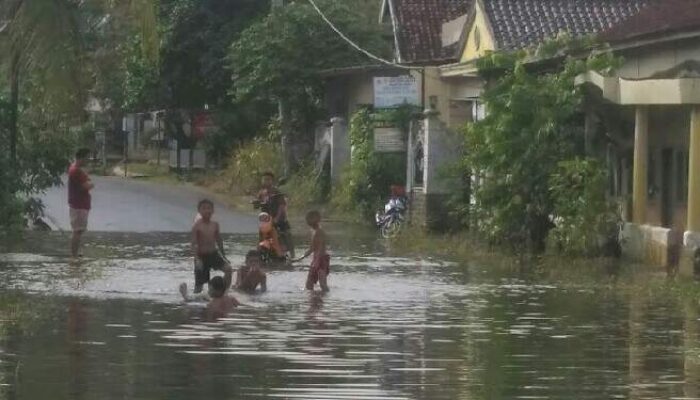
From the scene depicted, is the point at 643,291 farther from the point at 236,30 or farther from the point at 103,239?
the point at 236,30

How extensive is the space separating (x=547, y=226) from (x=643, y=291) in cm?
805

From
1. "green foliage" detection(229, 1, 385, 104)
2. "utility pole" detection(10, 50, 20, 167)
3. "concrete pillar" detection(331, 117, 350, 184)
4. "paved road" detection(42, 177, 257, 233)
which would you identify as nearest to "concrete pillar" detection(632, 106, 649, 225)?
"utility pole" detection(10, 50, 20, 167)

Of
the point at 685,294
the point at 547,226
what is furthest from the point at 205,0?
the point at 685,294

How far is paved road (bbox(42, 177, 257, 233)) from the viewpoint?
38.7 m

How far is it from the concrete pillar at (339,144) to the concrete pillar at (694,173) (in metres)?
24.2

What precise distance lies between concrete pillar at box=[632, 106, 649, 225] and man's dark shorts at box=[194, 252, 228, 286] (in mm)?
9010

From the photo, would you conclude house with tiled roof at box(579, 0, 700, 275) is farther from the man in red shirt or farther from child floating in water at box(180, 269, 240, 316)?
the man in red shirt

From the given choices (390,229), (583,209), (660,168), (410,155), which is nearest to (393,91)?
(410,155)

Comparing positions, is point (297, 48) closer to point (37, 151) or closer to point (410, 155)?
point (410, 155)

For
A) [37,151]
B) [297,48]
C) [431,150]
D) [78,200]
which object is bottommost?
[78,200]

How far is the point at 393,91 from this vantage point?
137 feet

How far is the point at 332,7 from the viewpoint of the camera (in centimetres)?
5191

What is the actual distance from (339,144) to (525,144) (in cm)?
2045

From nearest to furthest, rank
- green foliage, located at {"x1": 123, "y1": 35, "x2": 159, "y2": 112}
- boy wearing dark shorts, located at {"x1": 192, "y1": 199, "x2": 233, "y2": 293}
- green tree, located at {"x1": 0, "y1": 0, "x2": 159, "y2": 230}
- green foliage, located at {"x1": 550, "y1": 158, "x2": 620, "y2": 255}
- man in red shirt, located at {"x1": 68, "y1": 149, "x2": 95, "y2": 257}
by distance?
green tree, located at {"x1": 0, "y1": 0, "x2": 159, "y2": 230}
boy wearing dark shorts, located at {"x1": 192, "y1": 199, "x2": 233, "y2": 293}
man in red shirt, located at {"x1": 68, "y1": 149, "x2": 95, "y2": 257}
green foliage, located at {"x1": 550, "y1": 158, "x2": 620, "y2": 255}
green foliage, located at {"x1": 123, "y1": 35, "x2": 159, "y2": 112}
